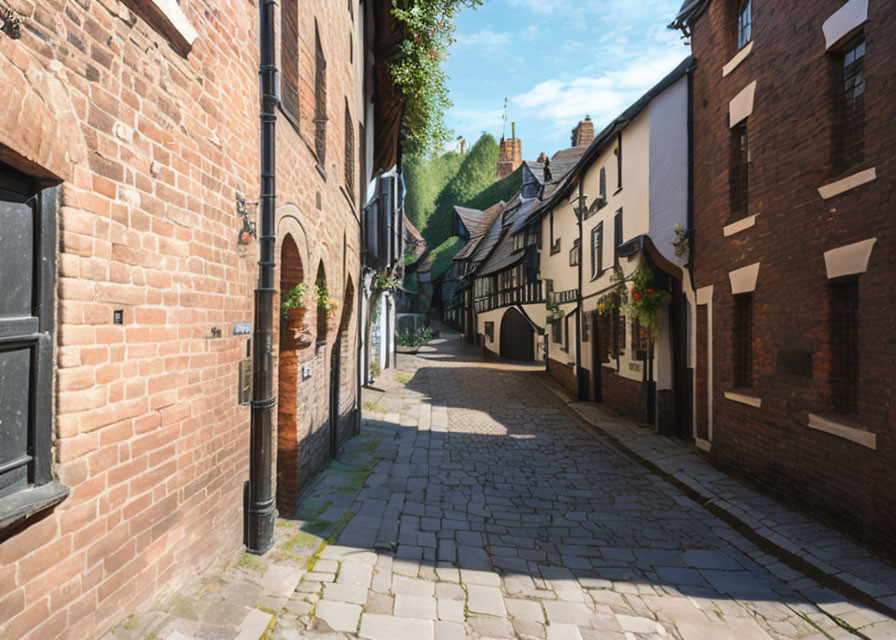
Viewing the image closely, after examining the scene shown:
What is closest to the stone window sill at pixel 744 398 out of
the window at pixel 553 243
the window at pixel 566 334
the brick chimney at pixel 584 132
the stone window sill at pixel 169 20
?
the stone window sill at pixel 169 20

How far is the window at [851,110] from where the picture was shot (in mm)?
5570

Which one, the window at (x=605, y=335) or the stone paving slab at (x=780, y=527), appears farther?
the window at (x=605, y=335)

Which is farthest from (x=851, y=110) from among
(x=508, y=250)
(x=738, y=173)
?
(x=508, y=250)

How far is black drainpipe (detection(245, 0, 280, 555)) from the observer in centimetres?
448

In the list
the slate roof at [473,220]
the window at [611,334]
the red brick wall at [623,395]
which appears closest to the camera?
the red brick wall at [623,395]

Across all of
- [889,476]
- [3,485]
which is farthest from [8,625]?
[889,476]

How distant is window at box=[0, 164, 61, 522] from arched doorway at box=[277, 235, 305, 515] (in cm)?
335

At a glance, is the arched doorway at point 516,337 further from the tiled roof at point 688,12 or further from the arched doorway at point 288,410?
the arched doorway at point 288,410

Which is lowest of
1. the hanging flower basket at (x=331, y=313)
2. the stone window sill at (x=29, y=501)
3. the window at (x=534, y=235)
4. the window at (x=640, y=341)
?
the stone window sill at (x=29, y=501)

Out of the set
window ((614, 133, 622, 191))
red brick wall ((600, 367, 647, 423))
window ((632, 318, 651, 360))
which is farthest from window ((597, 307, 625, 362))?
window ((614, 133, 622, 191))

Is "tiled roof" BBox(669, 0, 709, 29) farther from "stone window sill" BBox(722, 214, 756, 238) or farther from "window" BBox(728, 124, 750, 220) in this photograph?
"stone window sill" BBox(722, 214, 756, 238)

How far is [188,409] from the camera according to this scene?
11.1ft

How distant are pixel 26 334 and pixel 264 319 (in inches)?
95.0

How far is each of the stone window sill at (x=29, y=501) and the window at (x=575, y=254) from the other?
1523 centimetres
